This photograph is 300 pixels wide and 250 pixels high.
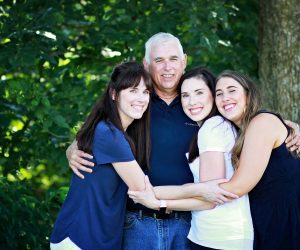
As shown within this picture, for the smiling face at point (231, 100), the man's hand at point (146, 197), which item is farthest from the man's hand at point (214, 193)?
the smiling face at point (231, 100)

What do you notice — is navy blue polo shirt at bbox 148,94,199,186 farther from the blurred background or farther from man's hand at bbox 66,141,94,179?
the blurred background

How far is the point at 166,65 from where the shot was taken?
4.39 meters

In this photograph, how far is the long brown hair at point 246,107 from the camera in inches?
146

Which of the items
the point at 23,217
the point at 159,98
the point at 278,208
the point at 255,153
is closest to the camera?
the point at 255,153

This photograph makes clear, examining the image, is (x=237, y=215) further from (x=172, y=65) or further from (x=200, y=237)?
(x=172, y=65)

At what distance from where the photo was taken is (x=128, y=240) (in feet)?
13.2

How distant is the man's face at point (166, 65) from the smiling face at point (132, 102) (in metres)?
0.44

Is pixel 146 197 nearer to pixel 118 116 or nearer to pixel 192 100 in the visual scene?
pixel 118 116

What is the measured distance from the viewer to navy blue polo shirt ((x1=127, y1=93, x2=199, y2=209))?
4051 mm

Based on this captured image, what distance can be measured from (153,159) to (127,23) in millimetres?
2067

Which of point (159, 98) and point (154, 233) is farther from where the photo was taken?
point (159, 98)

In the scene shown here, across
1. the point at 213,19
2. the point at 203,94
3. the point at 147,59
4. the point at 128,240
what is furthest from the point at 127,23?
the point at 128,240

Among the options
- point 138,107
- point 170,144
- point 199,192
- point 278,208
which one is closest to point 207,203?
point 199,192

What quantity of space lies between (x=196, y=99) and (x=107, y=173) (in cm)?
78
